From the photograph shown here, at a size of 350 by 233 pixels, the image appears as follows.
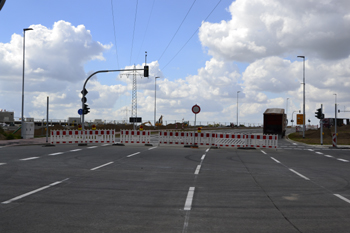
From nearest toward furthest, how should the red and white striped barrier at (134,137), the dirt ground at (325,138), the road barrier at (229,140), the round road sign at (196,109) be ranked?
the round road sign at (196,109) → the road barrier at (229,140) → the red and white striped barrier at (134,137) → the dirt ground at (325,138)

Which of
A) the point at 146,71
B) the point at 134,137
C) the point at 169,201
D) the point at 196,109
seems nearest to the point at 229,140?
the point at 196,109

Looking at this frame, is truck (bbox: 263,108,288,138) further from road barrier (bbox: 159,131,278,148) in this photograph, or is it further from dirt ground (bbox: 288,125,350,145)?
road barrier (bbox: 159,131,278,148)

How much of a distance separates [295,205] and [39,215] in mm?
5125

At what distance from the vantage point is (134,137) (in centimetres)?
3023

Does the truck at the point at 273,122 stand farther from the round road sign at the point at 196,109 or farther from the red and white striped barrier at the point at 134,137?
the red and white striped barrier at the point at 134,137

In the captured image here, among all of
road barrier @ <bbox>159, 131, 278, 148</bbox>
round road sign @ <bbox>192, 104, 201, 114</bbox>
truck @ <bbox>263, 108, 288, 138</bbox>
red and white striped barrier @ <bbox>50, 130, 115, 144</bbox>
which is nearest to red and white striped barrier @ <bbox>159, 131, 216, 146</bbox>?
road barrier @ <bbox>159, 131, 278, 148</bbox>

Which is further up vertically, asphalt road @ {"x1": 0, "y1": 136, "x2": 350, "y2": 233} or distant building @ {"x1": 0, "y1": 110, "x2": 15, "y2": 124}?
distant building @ {"x1": 0, "y1": 110, "x2": 15, "y2": 124}

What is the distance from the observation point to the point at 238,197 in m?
8.83

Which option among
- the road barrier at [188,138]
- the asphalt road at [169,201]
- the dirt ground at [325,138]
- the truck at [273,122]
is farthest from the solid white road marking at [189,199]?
the truck at [273,122]

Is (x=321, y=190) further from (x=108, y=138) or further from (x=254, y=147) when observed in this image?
(x=108, y=138)

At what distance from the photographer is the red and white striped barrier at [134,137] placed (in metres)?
30.0

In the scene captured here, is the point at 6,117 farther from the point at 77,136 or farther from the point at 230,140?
the point at 230,140

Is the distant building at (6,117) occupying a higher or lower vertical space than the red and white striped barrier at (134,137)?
higher

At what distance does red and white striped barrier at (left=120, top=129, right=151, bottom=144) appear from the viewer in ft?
98.4
